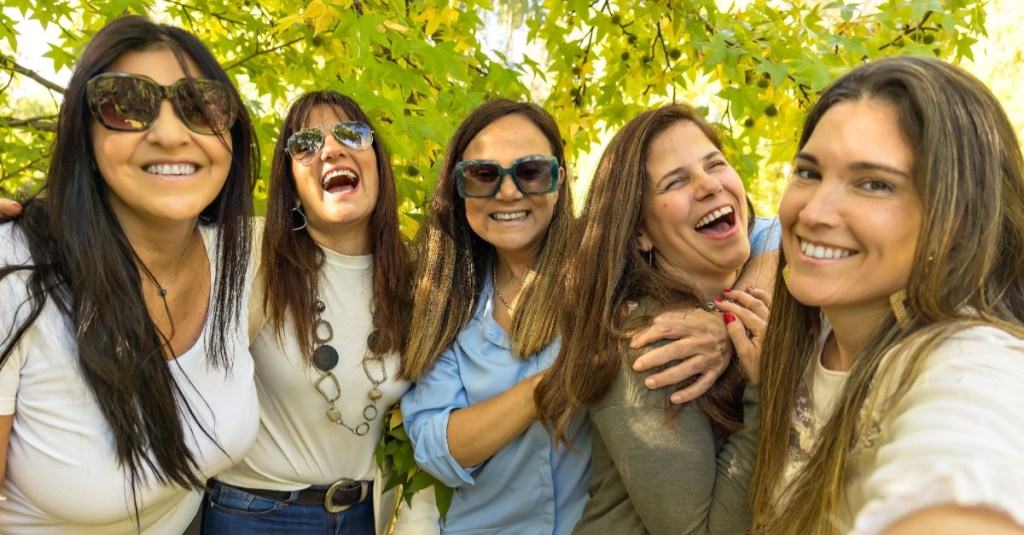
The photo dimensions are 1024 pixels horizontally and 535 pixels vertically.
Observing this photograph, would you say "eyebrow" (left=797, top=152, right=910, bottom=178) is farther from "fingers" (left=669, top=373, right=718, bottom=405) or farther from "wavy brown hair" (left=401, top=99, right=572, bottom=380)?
"wavy brown hair" (left=401, top=99, right=572, bottom=380)

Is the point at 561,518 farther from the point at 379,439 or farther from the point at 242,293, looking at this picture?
the point at 242,293

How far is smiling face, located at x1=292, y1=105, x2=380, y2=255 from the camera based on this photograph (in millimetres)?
2723

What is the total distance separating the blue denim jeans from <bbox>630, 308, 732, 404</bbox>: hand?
4.47 ft

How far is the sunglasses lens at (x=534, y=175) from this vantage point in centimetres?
260

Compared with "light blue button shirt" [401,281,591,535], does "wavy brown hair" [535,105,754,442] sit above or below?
above

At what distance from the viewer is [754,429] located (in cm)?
182

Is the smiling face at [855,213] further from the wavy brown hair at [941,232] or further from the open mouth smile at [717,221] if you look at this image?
the open mouth smile at [717,221]

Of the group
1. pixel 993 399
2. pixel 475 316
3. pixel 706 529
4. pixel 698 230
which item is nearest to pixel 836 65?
pixel 698 230

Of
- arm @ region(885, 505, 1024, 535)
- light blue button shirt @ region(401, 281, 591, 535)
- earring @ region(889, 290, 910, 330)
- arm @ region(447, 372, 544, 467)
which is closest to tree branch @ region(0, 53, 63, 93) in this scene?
light blue button shirt @ region(401, 281, 591, 535)

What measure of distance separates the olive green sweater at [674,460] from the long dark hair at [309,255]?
39.7 inches

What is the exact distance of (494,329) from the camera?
2.55 metres

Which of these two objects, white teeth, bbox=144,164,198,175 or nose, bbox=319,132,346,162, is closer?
white teeth, bbox=144,164,198,175

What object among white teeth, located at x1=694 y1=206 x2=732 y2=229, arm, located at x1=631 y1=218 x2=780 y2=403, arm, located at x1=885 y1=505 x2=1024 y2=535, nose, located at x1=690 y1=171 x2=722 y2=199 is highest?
nose, located at x1=690 y1=171 x2=722 y2=199

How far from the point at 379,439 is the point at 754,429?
1.41 meters
